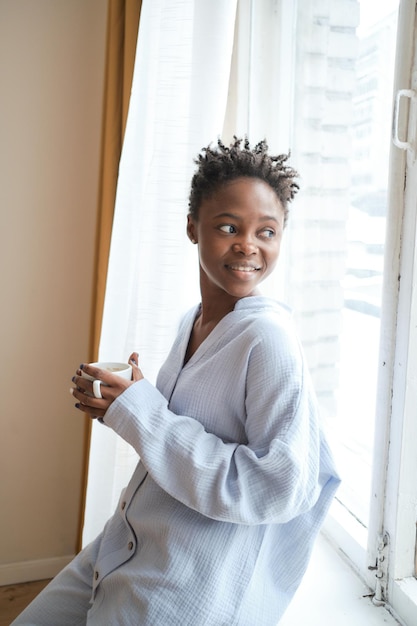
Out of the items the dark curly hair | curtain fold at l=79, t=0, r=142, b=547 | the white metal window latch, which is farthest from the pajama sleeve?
curtain fold at l=79, t=0, r=142, b=547

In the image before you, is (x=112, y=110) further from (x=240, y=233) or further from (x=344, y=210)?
(x=240, y=233)

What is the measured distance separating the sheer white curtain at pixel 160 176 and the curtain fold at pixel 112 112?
0.69ft

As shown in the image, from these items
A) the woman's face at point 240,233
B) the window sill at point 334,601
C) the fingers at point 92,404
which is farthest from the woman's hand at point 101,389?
the window sill at point 334,601

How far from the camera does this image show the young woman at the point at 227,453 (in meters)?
0.75

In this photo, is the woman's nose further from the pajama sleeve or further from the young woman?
the pajama sleeve

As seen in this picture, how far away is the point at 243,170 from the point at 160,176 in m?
0.62

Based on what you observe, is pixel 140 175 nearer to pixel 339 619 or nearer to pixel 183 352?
pixel 183 352

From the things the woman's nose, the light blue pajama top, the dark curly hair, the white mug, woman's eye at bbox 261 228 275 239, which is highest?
the dark curly hair

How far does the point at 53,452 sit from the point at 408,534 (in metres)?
1.50

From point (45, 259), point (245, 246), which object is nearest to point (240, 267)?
point (245, 246)

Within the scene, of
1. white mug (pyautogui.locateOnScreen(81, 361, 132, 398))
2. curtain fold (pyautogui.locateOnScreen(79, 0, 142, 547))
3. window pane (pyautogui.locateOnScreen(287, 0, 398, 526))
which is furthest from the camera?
curtain fold (pyautogui.locateOnScreen(79, 0, 142, 547))

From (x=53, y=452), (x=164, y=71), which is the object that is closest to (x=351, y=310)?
(x=164, y=71)

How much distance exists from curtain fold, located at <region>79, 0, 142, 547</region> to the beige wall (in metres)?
0.20

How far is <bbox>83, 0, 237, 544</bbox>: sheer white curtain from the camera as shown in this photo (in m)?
1.37
